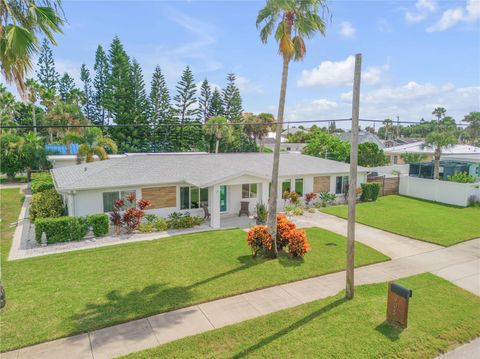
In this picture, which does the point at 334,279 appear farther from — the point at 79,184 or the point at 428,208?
the point at 428,208

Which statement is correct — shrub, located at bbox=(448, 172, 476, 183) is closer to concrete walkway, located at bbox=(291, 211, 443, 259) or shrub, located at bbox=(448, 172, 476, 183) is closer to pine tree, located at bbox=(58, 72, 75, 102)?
concrete walkway, located at bbox=(291, 211, 443, 259)

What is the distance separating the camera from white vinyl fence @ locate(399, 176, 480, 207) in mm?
22375

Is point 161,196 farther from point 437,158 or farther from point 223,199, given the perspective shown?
point 437,158

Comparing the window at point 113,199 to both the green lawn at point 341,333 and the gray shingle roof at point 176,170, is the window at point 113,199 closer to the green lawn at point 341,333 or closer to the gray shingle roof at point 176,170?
the gray shingle roof at point 176,170

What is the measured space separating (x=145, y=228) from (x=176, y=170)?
14.4ft

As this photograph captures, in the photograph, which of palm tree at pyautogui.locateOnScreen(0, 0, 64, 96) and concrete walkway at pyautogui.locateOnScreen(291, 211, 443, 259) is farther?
concrete walkway at pyautogui.locateOnScreen(291, 211, 443, 259)

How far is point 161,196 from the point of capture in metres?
16.8

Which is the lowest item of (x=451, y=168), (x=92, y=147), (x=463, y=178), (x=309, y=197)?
(x=309, y=197)

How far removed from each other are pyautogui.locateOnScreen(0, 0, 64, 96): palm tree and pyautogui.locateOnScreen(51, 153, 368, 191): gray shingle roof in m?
7.45

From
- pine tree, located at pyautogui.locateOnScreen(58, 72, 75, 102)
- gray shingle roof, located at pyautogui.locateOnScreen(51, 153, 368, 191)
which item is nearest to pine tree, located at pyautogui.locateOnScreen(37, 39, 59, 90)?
pine tree, located at pyautogui.locateOnScreen(58, 72, 75, 102)

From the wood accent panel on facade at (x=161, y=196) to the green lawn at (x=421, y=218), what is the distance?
9.73 m

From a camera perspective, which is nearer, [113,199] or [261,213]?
[113,199]

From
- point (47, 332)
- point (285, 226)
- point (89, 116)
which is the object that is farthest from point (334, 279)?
point (89, 116)

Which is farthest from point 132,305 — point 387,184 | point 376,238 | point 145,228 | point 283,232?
point 387,184
